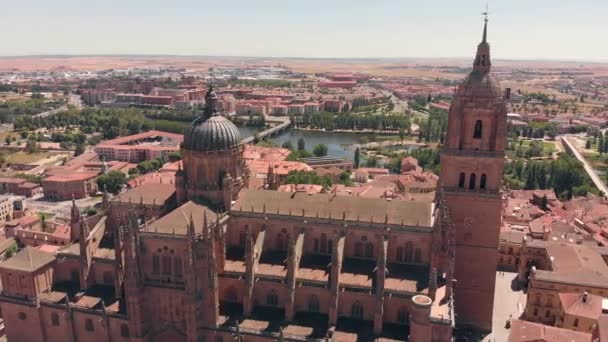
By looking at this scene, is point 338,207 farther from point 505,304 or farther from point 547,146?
point 547,146

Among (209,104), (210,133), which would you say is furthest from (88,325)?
(209,104)

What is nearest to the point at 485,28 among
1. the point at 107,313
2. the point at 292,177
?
the point at 107,313

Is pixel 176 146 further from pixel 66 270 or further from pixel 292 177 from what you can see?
pixel 66 270

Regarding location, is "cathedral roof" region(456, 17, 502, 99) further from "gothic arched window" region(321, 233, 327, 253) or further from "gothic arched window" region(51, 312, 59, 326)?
"gothic arched window" region(51, 312, 59, 326)

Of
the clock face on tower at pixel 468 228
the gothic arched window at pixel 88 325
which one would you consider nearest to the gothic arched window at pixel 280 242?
the clock face on tower at pixel 468 228

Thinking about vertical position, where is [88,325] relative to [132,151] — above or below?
above
